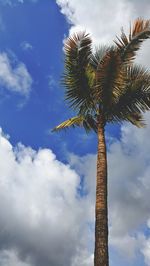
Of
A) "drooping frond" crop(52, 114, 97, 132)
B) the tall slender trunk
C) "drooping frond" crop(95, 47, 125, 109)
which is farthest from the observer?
"drooping frond" crop(52, 114, 97, 132)

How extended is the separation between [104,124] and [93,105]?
1004 millimetres

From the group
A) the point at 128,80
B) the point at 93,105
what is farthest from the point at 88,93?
the point at 128,80

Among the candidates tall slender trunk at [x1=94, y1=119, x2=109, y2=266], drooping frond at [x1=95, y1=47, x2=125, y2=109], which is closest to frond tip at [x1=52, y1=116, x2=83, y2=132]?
Result: drooping frond at [x1=95, y1=47, x2=125, y2=109]

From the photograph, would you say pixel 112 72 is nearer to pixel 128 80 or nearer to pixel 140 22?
pixel 128 80

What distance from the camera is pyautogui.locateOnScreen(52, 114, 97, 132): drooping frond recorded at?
1912 cm

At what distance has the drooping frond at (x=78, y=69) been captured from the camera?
60.3ft

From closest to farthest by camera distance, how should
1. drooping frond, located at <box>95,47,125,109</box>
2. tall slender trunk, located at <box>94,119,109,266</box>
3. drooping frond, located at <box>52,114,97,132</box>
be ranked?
tall slender trunk, located at <box>94,119,109,266</box>
drooping frond, located at <box>95,47,125,109</box>
drooping frond, located at <box>52,114,97,132</box>

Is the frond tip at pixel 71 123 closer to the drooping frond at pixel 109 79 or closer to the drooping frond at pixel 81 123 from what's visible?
the drooping frond at pixel 81 123

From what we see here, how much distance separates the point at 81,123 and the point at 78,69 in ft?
7.87

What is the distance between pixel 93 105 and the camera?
1850 centimetres

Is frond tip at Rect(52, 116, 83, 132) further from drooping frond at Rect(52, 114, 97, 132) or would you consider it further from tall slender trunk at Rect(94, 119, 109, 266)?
tall slender trunk at Rect(94, 119, 109, 266)

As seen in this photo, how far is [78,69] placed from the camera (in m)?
18.5

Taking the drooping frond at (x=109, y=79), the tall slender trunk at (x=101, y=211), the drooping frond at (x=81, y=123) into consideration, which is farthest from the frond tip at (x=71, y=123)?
the tall slender trunk at (x=101, y=211)

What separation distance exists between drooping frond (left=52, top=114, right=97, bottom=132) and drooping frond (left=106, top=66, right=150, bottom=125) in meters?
0.87
